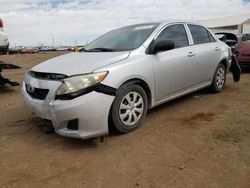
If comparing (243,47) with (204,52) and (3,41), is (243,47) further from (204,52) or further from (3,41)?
(3,41)

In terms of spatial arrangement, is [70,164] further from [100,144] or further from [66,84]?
[66,84]

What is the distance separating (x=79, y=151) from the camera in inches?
145

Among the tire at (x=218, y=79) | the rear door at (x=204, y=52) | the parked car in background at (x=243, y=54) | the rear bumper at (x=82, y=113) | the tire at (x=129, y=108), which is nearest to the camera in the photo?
the rear bumper at (x=82, y=113)

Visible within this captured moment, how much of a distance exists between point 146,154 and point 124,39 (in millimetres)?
2129

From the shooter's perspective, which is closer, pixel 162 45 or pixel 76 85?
pixel 76 85

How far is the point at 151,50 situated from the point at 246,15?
79713mm

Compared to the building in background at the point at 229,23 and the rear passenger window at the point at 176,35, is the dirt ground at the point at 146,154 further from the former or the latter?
the building in background at the point at 229,23

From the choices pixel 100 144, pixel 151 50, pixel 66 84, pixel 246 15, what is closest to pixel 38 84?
pixel 66 84

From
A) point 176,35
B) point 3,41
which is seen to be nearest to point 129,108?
point 176,35

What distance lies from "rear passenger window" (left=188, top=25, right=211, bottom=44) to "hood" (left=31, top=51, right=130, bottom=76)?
189cm

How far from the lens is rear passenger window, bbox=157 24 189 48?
485 cm

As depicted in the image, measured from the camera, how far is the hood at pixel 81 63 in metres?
3.71

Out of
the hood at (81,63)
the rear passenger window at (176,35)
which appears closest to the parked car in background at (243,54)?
the rear passenger window at (176,35)

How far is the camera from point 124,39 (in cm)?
484
